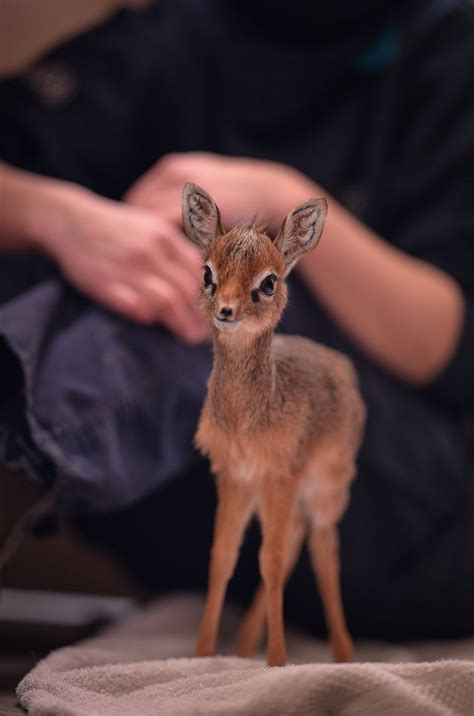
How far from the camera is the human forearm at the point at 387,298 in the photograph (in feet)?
2.17

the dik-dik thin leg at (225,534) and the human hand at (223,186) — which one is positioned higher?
the human hand at (223,186)

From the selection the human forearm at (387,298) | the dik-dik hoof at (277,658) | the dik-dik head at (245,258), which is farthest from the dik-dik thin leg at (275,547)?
the human forearm at (387,298)

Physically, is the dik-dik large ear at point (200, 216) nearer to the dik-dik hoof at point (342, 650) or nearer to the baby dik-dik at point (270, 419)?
the baby dik-dik at point (270, 419)

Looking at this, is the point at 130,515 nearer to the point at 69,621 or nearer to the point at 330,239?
the point at 69,621

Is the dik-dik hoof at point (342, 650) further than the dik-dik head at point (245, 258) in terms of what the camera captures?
Yes

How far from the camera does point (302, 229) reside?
439mm

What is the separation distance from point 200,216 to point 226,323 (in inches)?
2.8

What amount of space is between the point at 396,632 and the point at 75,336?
407mm

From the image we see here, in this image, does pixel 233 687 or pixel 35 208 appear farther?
pixel 35 208

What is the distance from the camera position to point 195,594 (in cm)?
74

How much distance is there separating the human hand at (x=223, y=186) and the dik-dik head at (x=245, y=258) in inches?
1.7

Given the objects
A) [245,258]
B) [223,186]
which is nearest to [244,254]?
[245,258]

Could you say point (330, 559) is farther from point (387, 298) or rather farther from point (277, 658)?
point (387, 298)

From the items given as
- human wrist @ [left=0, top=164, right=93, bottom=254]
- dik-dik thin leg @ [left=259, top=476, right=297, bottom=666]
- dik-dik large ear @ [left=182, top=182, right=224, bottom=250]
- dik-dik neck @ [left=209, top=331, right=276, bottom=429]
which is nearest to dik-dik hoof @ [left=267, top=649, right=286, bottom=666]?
dik-dik thin leg @ [left=259, top=476, right=297, bottom=666]
